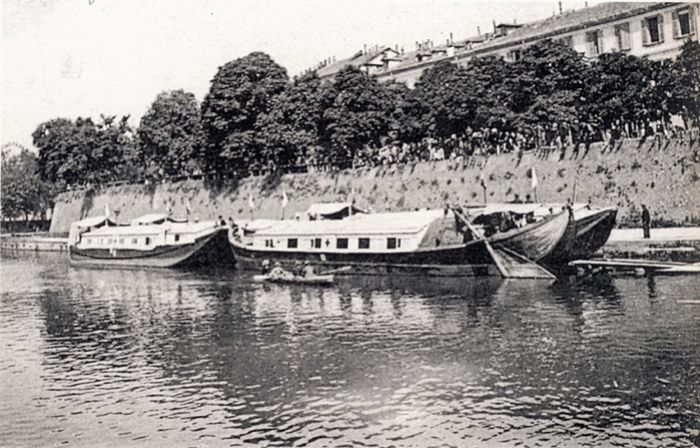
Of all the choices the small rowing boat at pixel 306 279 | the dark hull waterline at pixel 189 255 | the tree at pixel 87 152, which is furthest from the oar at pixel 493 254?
the tree at pixel 87 152

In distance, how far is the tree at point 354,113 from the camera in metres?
43.7

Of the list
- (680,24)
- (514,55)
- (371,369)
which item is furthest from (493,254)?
(514,55)

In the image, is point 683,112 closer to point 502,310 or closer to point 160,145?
point 502,310

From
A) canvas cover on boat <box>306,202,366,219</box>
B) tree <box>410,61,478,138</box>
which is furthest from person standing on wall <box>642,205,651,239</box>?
canvas cover on boat <box>306,202,366,219</box>

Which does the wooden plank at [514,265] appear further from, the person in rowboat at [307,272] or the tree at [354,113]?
the tree at [354,113]

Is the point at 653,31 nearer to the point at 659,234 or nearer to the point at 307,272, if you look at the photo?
the point at 659,234

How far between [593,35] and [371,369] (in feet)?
104

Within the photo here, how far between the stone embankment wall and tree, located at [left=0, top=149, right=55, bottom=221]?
356cm

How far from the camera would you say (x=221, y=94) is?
4844cm

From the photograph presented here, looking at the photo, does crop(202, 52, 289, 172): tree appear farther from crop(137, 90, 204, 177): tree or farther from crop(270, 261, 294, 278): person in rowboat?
crop(270, 261, 294, 278): person in rowboat

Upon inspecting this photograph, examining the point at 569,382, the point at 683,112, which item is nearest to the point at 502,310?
the point at 569,382

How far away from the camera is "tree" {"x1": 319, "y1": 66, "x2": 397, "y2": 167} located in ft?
143

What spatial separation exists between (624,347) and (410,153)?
27767mm

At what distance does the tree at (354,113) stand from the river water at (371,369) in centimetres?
2084
